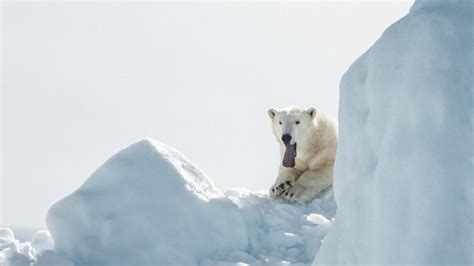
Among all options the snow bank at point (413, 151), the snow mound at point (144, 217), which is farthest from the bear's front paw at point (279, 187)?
the snow bank at point (413, 151)

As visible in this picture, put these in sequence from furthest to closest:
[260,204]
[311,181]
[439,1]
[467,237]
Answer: [311,181], [260,204], [439,1], [467,237]

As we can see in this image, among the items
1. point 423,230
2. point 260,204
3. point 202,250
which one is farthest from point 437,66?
point 260,204

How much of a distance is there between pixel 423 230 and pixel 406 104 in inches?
21.6

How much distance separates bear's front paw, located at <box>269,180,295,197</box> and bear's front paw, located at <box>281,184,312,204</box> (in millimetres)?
47

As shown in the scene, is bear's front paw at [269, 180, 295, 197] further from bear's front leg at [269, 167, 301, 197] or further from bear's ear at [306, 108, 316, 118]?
bear's ear at [306, 108, 316, 118]

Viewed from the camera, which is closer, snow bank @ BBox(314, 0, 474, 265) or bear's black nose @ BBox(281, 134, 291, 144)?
snow bank @ BBox(314, 0, 474, 265)

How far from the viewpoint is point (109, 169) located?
6602mm

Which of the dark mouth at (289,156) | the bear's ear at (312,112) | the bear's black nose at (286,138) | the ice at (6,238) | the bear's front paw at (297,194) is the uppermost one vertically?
the bear's ear at (312,112)

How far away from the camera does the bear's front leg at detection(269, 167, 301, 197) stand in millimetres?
8196

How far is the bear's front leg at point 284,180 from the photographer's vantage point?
323 inches

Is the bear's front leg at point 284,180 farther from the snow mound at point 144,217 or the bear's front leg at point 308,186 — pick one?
the snow mound at point 144,217

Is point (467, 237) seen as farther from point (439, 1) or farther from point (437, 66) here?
point (439, 1)

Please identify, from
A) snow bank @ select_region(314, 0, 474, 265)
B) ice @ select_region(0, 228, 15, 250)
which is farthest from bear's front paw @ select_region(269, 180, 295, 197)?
snow bank @ select_region(314, 0, 474, 265)

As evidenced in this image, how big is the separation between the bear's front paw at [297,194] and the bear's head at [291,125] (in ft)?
2.87
